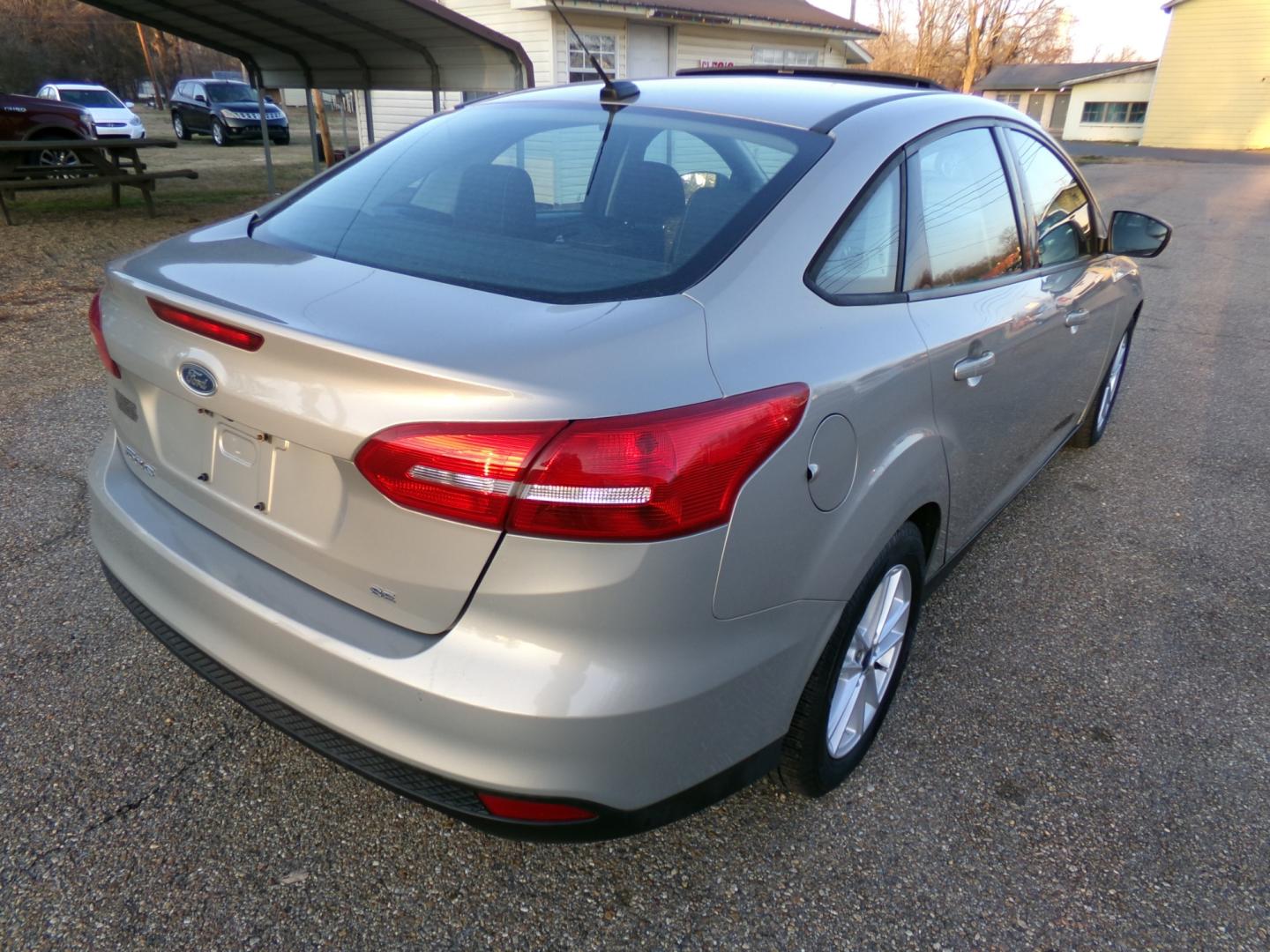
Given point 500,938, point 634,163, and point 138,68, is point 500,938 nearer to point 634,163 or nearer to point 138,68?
point 634,163

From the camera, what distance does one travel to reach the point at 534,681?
1.52m

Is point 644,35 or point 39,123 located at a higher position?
point 644,35

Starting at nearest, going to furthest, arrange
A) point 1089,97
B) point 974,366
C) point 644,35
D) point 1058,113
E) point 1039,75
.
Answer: point 974,366
point 644,35
point 1089,97
point 1058,113
point 1039,75

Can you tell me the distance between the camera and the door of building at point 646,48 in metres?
18.8

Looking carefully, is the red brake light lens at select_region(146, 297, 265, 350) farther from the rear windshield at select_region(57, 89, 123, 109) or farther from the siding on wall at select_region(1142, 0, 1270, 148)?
the siding on wall at select_region(1142, 0, 1270, 148)

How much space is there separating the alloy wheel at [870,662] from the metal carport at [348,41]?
25.2 ft

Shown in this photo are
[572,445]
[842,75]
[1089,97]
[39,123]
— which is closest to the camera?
[572,445]

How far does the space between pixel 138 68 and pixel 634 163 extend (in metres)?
62.0

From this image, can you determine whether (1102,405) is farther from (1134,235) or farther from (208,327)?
(208,327)

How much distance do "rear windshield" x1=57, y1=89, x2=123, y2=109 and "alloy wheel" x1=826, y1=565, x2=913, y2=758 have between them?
2501 centimetres

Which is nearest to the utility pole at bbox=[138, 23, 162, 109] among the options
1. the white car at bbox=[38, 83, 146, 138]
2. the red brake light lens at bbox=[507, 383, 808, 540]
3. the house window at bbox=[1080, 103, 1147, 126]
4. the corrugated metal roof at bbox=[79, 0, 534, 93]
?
the white car at bbox=[38, 83, 146, 138]

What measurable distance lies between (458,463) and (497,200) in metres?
1.05

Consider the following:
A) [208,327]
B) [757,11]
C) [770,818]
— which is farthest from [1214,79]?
[208,327]

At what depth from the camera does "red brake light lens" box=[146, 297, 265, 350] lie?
65.7 inches
